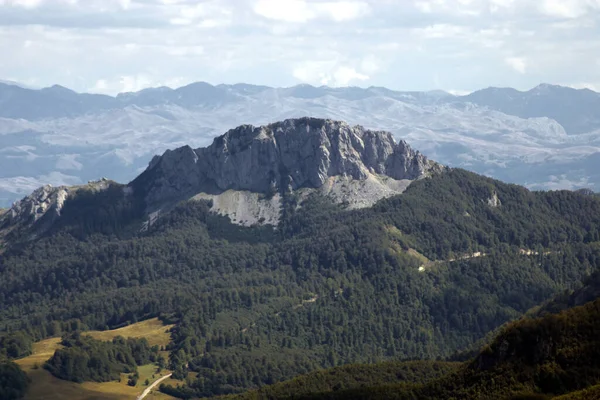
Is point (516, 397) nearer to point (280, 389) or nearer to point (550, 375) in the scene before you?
point (550, 375)

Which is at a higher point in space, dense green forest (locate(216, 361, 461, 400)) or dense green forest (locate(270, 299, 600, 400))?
dense green forest (locate(270, 299, 600, 400))

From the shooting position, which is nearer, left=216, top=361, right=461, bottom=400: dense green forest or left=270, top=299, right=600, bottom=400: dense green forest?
left=270, top=299, right=600, bottom=400: dense green forest

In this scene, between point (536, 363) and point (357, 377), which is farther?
point (357, 377)

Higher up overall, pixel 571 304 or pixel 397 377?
pixel 571 304

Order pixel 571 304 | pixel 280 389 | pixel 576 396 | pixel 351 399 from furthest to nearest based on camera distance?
pixel 571 304 < pixel 280 389 < pixel 351 399 < pixel 576 396

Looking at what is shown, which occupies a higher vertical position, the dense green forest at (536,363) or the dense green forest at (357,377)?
the dense green forest at (536,363)

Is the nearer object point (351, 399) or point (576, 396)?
point (576, 396)

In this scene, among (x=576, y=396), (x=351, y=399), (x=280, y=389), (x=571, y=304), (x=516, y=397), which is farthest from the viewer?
(x=571, y=304)

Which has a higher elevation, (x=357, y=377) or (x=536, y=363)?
(x=536, y=363)

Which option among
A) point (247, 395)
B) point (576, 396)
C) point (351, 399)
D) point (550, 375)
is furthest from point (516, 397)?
point (247, 395)

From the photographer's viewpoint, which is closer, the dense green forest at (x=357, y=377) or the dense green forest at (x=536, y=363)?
the dense green forest at (x=536, y=363)
